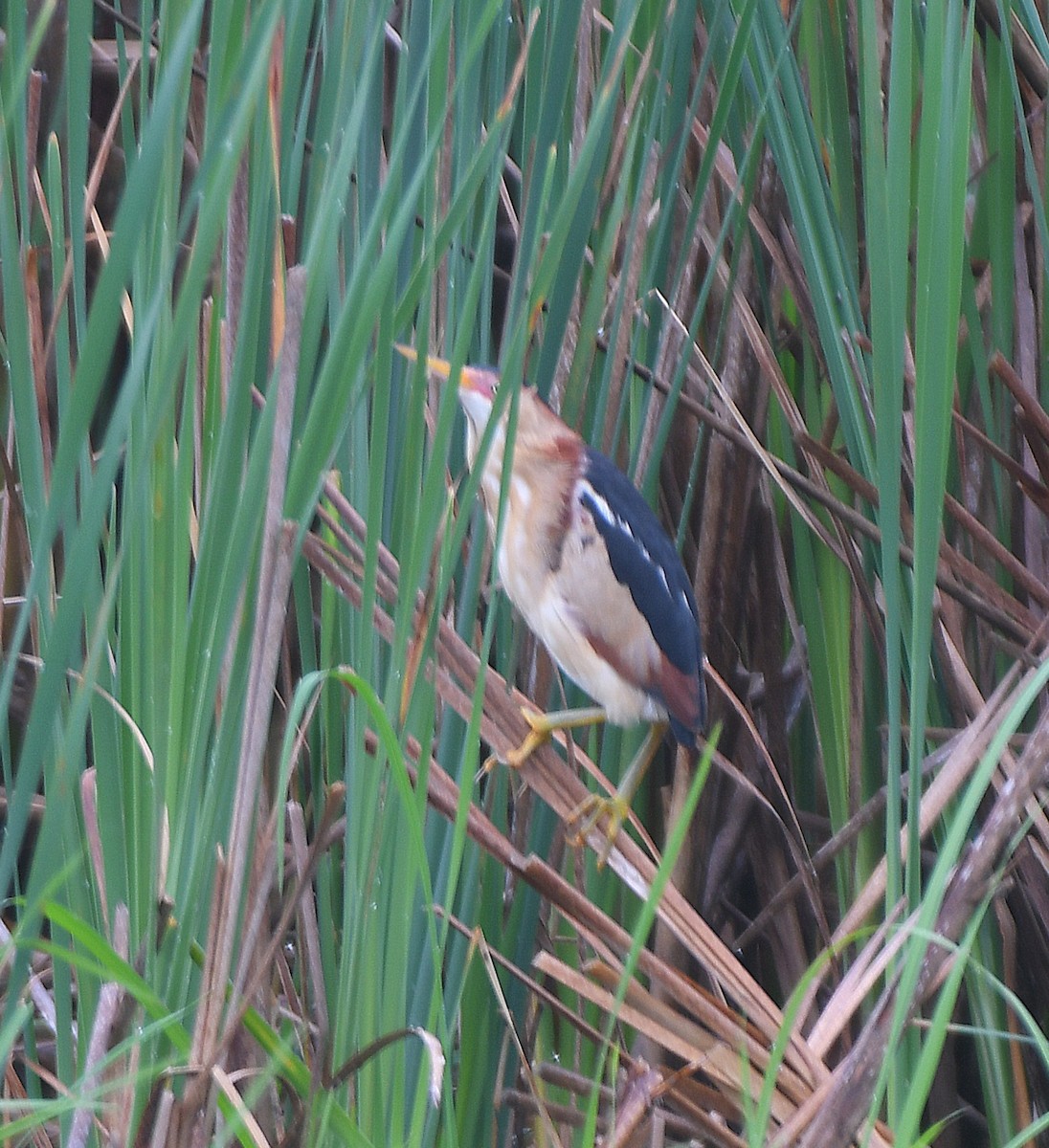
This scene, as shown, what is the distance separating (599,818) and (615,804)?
17 millimetres

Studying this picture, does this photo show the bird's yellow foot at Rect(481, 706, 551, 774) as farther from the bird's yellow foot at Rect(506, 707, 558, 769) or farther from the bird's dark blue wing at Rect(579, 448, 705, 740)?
the bird's dark blue wing at Rect(579, 448, 705, 740)

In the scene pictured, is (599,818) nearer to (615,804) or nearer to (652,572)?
(615,804)

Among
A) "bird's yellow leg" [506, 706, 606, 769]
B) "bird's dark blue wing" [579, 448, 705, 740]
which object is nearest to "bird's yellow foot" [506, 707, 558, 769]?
"bird's yellow leg" [506, 706, 606, 769]

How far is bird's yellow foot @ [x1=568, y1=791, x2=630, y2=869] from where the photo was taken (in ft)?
3.45

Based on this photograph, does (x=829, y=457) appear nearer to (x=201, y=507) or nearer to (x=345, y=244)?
(x=345, y=244)

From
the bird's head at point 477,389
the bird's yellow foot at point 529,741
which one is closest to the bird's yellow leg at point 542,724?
the bird's yellow foot at point 529,741

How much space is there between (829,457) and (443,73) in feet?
1.61

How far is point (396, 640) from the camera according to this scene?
2.56 ft

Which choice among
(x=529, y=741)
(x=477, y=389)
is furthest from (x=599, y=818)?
(x=477, y=389)

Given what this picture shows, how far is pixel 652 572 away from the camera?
1.33 meters

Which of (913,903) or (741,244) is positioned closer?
(913,903)

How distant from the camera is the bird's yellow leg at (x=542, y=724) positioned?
1040mm

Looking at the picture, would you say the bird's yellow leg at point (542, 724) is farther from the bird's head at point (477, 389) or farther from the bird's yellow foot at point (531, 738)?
the bird's head at point (477, 389)

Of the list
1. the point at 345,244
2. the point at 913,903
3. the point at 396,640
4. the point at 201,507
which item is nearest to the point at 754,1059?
the point at 913,903
